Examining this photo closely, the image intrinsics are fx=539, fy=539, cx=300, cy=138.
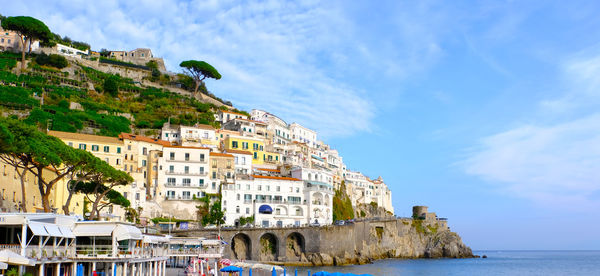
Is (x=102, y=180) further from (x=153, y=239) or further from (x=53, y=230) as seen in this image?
(x=53, y=230)

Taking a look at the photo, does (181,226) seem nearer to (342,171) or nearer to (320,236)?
(320,236)

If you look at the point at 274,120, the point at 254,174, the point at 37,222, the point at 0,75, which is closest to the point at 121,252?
the point at 37,222

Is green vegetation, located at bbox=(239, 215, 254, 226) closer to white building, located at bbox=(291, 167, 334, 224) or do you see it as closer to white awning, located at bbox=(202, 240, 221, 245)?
white building, located at bbox=(291, 167, 334, 224)

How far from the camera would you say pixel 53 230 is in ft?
85.0

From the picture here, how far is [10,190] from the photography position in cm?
4334

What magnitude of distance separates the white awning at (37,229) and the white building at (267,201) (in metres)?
47.5

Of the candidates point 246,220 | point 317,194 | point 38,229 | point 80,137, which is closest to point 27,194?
point 80,137

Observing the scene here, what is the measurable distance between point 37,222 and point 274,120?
8558 centimetres

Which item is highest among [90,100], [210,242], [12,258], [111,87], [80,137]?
[111,87]

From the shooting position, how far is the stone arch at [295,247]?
241 ft

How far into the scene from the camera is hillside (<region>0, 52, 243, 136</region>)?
7950cm

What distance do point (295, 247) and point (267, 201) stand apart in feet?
24.5

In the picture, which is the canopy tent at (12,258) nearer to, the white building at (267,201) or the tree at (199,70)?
the white building at (267,201)

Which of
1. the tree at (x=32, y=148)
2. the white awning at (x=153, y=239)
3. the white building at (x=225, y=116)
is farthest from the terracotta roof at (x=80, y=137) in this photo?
the white building at (x=225, y=116)
